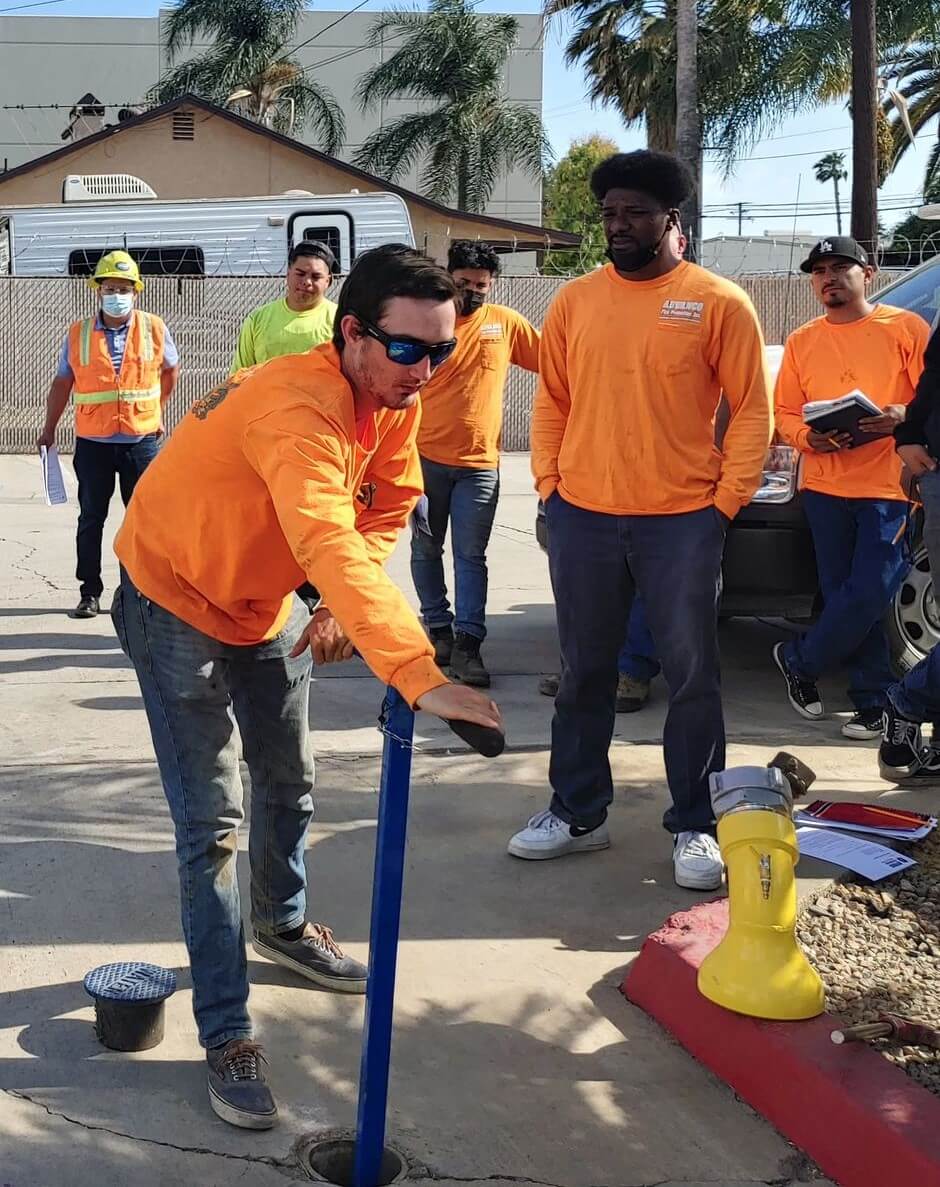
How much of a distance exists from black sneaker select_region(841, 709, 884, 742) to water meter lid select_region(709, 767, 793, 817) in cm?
253

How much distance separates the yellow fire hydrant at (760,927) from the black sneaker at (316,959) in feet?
2.96

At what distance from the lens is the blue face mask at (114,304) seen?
824cm

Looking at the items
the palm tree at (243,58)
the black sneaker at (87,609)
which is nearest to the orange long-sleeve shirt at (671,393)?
the black sneaker at (87,609)

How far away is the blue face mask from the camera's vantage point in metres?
8.24

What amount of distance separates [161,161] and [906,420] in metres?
25.3

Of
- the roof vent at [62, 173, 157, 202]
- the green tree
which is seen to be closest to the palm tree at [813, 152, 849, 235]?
the green tree

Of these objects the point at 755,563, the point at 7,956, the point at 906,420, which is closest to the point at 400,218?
the point at 755,563

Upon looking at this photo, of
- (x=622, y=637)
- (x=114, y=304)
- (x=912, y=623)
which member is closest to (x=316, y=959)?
(x=622, y=637)

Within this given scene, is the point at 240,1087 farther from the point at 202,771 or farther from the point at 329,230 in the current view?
the point at 329,230

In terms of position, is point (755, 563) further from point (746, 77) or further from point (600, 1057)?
point (746, 77)

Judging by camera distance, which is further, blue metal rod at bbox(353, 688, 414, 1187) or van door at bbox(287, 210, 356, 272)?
van door at bbox(287, 210, 356, 272)

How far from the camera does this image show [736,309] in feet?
14.5

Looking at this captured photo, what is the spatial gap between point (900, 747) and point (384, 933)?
10.1 feet

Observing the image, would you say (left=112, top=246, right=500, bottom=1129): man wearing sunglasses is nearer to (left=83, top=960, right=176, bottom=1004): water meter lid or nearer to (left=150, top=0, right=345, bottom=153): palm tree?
(left=83, top=960, right=176, bottom=1004): water meter lid
